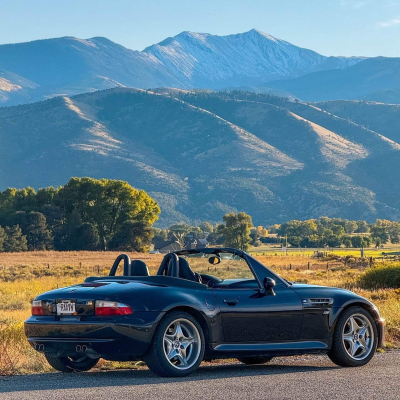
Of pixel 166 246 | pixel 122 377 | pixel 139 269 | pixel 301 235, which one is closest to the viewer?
pixel 122 377

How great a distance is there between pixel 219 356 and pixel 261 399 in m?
1.63

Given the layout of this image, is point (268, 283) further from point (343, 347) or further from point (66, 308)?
point (66, 308)

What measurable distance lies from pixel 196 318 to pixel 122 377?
3.28 ft

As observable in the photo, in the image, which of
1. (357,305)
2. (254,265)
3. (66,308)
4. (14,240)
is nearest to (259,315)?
(254,265)

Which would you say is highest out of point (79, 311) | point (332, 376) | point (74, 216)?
point (74, 216)

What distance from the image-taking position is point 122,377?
8680 mm

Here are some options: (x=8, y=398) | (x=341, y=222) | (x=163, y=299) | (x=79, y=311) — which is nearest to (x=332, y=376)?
(x=163, y=299)

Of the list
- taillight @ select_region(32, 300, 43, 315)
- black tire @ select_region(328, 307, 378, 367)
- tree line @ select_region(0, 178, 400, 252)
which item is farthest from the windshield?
tree line @ select_region(0, 178, 400, 252)

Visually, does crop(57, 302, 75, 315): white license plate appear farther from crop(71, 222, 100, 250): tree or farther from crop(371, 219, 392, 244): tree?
crop(371, 219, 392, 244): tree

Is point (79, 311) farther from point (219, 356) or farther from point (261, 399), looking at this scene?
A: point (261, 399)

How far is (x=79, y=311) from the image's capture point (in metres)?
8.38

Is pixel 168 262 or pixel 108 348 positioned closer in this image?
pixel 108 348

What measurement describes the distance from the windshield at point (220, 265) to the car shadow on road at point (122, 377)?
1090mm

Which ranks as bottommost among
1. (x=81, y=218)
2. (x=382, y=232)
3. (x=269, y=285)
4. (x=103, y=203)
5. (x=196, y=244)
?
(x=269, y=285)
